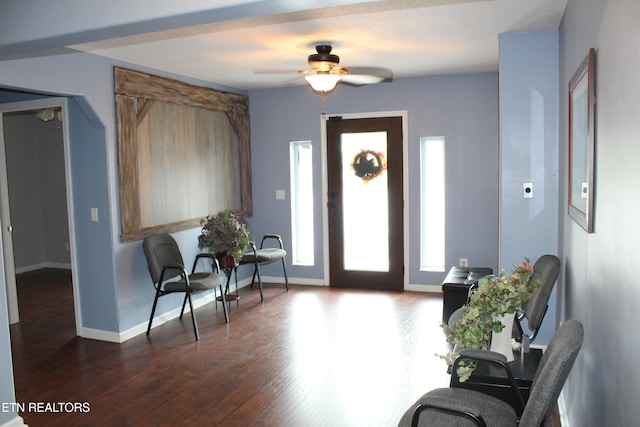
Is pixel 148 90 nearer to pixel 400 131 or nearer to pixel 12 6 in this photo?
pixel 12 6

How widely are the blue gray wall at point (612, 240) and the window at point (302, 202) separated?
398 cm

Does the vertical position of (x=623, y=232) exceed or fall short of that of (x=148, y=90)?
it falls short

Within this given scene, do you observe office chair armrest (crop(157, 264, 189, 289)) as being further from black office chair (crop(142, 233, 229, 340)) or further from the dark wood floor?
the dark wood floor

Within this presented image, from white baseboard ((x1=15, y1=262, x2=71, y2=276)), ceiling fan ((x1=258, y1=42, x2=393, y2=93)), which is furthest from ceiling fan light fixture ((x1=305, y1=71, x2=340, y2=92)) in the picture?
white baseboard ((x1=15, y1=262, x2=71, y2=276))

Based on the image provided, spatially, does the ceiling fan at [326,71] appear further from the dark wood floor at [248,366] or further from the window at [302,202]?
the window at [302,202]

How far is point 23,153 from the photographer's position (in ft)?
24.0

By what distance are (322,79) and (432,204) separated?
246cm

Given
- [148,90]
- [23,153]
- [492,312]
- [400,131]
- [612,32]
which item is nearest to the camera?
[612,32]

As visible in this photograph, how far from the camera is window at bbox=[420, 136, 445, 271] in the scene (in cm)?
572

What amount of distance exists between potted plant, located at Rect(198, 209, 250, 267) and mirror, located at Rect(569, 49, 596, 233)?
10.0ft

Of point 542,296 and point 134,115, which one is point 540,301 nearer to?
point 542,296

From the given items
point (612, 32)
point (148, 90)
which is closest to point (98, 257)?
point (148, 90)

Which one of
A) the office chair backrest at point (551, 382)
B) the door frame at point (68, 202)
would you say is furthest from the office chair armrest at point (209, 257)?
the office chair backrest at point (551, 382)

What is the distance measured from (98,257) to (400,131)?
3298mm
